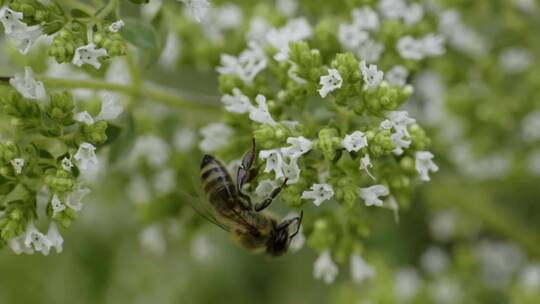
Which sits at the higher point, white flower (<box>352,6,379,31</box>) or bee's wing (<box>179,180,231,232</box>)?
white flower (<box>352,6,379,31</box>)

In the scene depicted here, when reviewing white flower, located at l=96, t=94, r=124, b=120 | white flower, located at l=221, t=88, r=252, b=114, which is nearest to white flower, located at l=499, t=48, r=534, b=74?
white flower, located at l=221, t=88, r=252, b=114

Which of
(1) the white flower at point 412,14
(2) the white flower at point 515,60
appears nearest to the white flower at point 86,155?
(1) the white flower at point 412,14

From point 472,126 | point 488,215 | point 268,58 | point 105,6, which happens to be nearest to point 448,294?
point 488,215

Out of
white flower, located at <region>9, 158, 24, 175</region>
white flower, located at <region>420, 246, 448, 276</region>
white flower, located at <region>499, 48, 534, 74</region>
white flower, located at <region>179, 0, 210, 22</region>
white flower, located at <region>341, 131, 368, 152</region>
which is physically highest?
white flower, located at <region>179, 0, 210, 22</region>

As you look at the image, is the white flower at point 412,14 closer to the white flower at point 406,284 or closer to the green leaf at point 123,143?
the green leaf at point 123,143

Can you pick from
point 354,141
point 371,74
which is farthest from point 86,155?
point 371,74

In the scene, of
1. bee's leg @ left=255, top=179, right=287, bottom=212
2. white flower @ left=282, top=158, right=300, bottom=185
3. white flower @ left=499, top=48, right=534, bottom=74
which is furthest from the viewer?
white flower @ left=499, top=48, right=534, bottom=74

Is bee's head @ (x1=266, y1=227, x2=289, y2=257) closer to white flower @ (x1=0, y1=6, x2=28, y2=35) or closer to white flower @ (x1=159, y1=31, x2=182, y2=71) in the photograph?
white flower @ (x1=0, y1=6, x2=28, y2=35)
